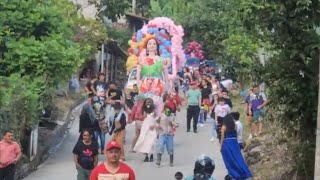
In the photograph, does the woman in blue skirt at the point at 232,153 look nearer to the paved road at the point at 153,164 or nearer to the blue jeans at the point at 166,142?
the paved road at the point at 153,164

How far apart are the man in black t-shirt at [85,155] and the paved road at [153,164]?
324 cm

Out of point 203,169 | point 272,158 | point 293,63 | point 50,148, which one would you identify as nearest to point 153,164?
point 272,158

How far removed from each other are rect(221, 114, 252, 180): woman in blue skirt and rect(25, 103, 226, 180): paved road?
0.87 metres

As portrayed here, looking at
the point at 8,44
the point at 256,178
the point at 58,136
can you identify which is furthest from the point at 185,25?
the point at 256,178

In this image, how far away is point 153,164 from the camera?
16266 mm

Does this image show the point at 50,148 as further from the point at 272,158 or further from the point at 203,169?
the point at 203,169

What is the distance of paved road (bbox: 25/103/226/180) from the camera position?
15.1m

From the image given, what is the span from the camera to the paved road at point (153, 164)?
15111mm

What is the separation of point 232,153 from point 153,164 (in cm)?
293

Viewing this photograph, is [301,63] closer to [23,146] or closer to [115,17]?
[23,146]

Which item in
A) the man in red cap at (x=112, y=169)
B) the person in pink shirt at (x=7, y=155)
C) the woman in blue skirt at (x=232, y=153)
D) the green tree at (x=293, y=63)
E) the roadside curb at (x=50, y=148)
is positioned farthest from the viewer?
the roadside curb at (x=50, y=148)

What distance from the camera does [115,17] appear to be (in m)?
39.9

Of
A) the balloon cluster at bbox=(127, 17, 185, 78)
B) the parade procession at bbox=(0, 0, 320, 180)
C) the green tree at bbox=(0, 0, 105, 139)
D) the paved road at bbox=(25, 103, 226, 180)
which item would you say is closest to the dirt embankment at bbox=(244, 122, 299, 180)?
the parade procession at bbox=(0, 0, 320, 180)

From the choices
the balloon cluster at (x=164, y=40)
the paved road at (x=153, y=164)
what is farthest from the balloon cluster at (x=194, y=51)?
the paved road at (x=153, y=164)
